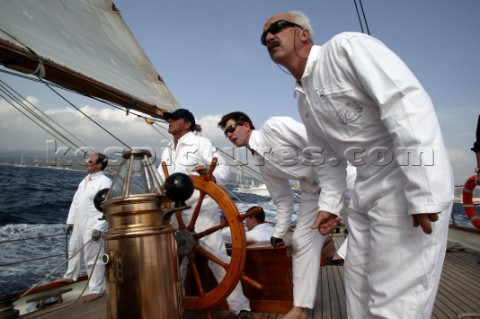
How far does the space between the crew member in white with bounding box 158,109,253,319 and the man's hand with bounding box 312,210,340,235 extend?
2.96 feet

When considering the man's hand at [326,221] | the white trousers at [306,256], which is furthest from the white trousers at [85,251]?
the man's hand at [326,221]

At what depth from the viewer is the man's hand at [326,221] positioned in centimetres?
148

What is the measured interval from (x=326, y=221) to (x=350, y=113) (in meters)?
0.53

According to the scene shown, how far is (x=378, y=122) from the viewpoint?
1140mm

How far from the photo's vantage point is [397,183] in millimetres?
1088

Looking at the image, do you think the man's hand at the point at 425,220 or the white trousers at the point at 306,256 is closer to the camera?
the man's hand at the point at 425,220

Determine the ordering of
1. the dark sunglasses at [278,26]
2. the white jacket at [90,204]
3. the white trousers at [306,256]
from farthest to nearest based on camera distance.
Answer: the white jacket at [90,204]
the white trousers at [306,256]
the dark sunglasses at [278,26]

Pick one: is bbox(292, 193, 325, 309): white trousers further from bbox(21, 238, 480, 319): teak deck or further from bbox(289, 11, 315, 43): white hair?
bbox(289, 11, 315, 43): white hair

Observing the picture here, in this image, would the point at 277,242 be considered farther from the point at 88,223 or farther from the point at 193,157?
the point at 88,223

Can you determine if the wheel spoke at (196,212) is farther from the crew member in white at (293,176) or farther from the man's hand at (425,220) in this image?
the man's hand at (425,220)

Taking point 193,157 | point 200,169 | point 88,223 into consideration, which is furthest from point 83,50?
point 200,169

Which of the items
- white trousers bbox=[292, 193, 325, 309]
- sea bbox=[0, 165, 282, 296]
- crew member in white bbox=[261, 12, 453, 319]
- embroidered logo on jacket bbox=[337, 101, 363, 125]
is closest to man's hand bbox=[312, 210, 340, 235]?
crew member in white bbox=[261, 12, 453, 319]

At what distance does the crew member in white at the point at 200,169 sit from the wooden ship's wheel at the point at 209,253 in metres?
0.07

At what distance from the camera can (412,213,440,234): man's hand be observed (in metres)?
0.93
